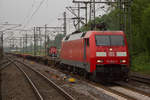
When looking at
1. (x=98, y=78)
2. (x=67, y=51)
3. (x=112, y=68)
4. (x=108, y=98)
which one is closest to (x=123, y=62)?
(x=112, y=68)

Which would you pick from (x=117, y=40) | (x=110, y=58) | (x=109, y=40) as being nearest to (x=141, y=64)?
(x=117, y=40)

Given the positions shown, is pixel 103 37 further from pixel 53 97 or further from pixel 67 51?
pixel 67 51

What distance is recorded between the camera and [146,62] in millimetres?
26422

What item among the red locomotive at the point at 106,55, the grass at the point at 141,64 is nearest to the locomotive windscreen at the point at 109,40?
the red locomotive at the point at 106,55

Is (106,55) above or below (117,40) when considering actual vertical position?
below

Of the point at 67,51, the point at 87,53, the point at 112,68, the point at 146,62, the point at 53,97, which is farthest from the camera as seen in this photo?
the point at 146,62

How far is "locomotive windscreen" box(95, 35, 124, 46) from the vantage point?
14.0 m

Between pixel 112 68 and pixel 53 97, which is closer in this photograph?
pixel 53 97

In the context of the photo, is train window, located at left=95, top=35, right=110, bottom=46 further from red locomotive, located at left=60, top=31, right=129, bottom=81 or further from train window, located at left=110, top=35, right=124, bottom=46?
train window, located at left=110, top=35, right=124, bottom=46

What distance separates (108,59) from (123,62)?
85 cm

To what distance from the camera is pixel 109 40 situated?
14172 mm

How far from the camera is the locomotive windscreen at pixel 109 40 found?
553 inches

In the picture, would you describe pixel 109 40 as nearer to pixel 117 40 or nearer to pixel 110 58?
pixel 117 40

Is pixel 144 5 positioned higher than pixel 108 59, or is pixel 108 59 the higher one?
pixel 144 5
